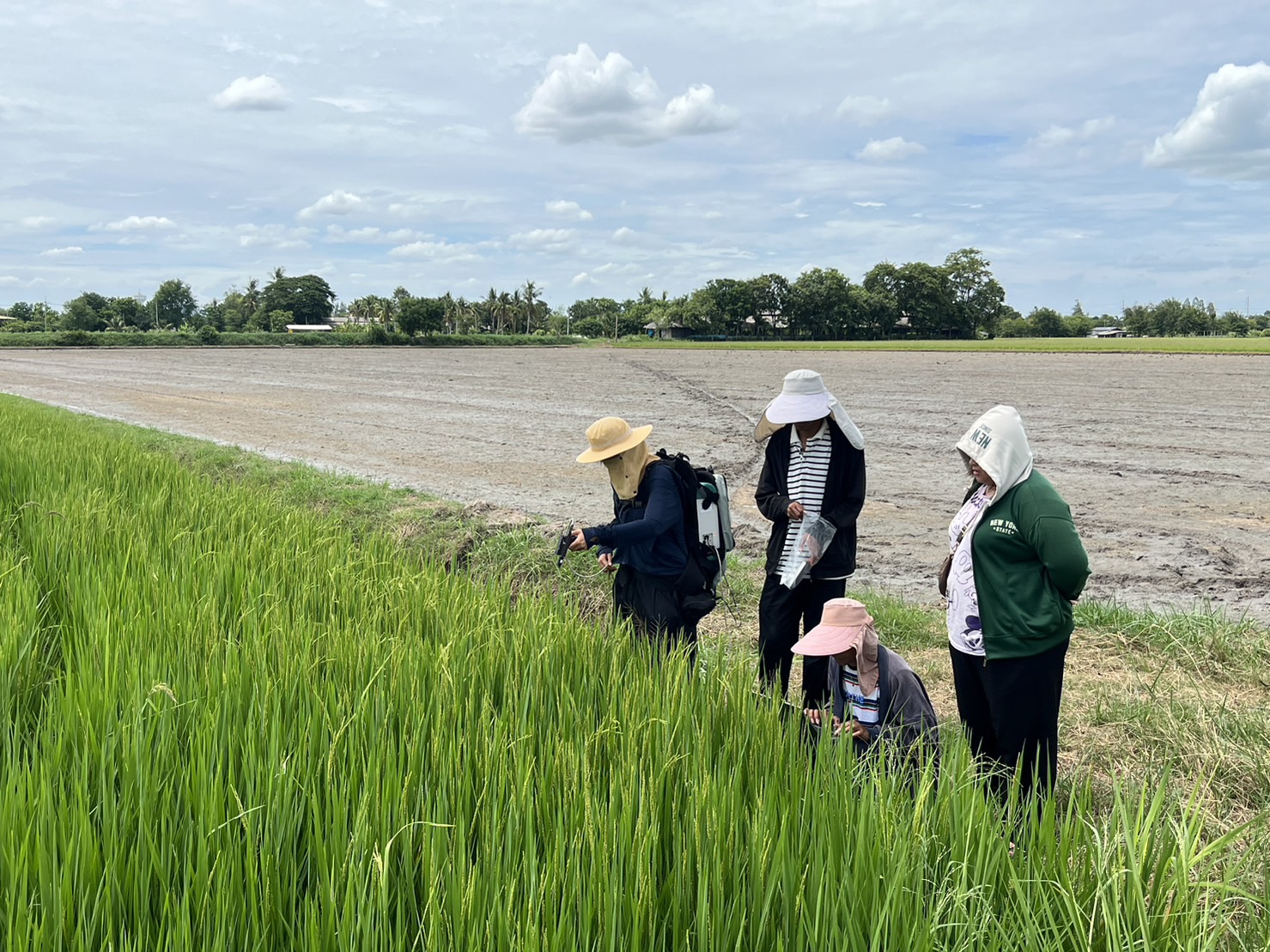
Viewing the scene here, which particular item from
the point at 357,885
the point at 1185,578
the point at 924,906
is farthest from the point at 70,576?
the point at 1185,578

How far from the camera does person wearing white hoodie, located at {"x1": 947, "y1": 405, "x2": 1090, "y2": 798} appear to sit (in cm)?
299

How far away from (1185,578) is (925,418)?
1320 cm

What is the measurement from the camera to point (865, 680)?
3209 mm

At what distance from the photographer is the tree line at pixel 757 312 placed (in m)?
121

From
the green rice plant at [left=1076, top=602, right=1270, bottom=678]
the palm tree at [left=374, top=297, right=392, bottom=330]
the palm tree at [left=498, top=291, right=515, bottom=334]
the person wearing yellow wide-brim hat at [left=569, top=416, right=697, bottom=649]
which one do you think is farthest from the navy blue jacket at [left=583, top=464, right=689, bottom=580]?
the palm tree at [left=498, top=291, right=515, bottom=334]

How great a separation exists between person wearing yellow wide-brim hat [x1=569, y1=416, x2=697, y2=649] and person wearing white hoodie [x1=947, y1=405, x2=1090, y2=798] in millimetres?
1233

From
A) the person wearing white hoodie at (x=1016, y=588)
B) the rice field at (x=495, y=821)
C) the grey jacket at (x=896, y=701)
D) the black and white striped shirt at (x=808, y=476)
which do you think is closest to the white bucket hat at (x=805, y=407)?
the black and white striped shirt at (x=808, y=476)

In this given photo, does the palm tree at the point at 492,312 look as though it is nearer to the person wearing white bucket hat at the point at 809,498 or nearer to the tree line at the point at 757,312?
the tree line at the point at 757,312

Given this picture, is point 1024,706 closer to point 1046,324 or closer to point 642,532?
point 642,532

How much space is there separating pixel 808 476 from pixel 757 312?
408 ft

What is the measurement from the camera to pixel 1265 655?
4.90 m

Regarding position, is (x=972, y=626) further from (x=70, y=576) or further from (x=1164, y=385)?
(x=1164, y=385)

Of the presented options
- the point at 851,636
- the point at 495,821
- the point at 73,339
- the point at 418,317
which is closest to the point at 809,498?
the point at 851,636

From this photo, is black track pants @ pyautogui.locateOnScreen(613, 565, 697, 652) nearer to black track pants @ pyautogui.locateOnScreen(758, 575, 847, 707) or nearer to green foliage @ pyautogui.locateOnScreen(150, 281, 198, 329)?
black track pants @ pyautogui.locateOnScreen(758, 575, 847, 707)
